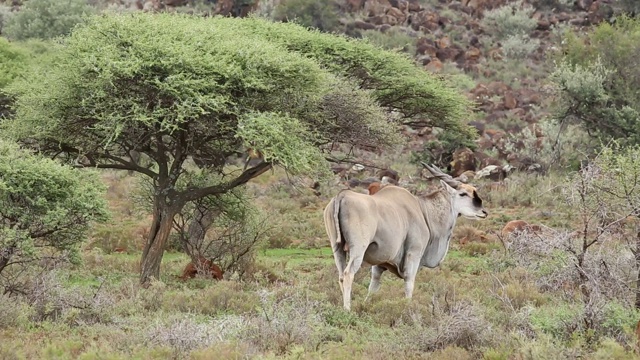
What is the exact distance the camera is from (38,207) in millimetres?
12172

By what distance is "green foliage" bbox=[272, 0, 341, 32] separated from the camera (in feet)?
161

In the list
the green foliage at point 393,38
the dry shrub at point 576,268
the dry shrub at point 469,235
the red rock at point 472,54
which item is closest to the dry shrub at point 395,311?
the dry shrub at point 576,268

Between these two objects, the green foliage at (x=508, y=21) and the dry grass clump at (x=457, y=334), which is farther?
the green foliage at (x=508, y=21)

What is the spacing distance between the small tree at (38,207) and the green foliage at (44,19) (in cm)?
3286

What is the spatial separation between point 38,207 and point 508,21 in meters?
43.4

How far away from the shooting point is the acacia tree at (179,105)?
14172 millimetres

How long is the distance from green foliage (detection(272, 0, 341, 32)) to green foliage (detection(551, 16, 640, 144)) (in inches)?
675

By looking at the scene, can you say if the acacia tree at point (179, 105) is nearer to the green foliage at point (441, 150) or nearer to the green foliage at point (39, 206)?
the green foliage at point (39, 206)

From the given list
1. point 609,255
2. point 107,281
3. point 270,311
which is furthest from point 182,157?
point 609,255

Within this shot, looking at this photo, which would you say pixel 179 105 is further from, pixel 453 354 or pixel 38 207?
pixel 453 354

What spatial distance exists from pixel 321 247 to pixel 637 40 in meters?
18.7

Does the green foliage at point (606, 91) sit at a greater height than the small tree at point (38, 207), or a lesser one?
lesser

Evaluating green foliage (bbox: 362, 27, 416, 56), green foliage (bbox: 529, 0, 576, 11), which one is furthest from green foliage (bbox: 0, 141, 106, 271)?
green foliage (bbox: 529, 0, 576, 11)

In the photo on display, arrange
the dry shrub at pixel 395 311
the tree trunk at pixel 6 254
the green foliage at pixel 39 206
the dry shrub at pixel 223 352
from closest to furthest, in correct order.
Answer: the dry shrub at pixel 223 352 < the dry shrub at pixel 395 311 < the tree trunk at pixel 6 254 < the green foliage at pixel 39 206
